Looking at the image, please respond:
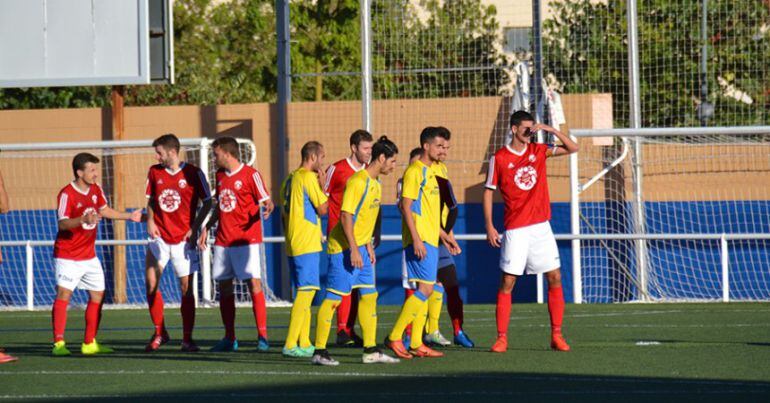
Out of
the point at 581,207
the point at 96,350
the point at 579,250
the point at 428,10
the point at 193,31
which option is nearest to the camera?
the point at 96,350

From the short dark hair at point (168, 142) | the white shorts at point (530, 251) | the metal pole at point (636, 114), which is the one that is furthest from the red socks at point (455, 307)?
the metal pole at point (636, 114)

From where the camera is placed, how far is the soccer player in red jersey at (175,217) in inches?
473

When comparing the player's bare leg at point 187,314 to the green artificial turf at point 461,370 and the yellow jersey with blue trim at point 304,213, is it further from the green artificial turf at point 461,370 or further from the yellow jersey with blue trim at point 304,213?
the yellow jersey with blue trim at point 304,213

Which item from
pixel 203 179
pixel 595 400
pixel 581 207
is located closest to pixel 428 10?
pixel 581 207

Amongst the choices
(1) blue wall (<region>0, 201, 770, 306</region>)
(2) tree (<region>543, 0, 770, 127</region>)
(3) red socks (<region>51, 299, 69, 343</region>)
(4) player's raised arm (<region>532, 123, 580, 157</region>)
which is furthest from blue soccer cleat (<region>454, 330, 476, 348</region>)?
(2) tree (<region>543, 0, 770, 127</region>)

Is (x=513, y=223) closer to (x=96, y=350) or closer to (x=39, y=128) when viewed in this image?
(x=96, y=350)

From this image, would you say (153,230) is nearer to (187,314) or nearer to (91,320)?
(187,314)

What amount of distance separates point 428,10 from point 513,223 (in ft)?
36.6

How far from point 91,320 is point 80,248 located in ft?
2.21

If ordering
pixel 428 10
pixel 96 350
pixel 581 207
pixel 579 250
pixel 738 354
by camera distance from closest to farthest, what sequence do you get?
1. pixel 738 354
2. pixel 96 350
3. pixel 579 250
4. pixel 581 207
5. pixel 428 10

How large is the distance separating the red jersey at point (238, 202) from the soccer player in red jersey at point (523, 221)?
2080 millimetres

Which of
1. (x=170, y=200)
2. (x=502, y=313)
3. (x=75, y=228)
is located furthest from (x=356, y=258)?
(x=75, y=228)

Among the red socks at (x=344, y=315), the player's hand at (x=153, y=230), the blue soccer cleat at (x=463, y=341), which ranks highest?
the player's hand at (x=153, y=230)

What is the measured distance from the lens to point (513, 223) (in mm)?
11211
